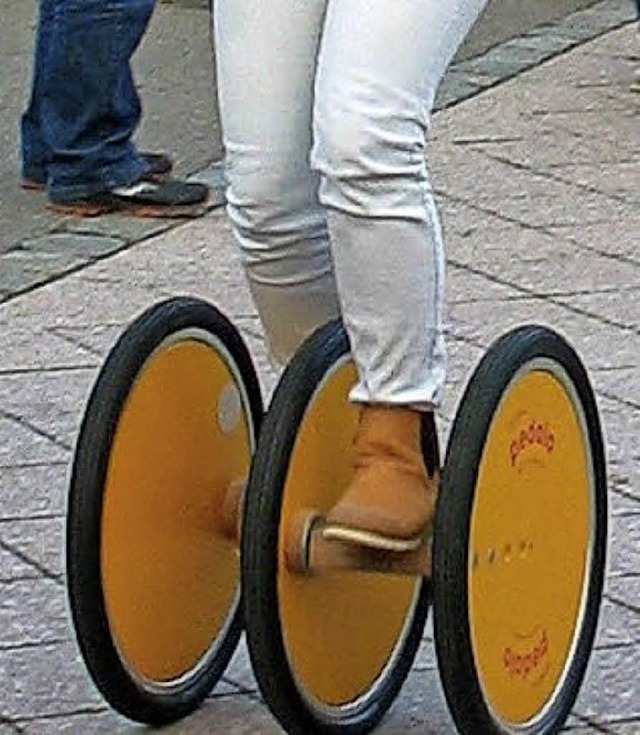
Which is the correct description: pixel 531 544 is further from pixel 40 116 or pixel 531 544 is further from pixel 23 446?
pixel 40 116

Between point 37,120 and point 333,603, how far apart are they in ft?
10.8

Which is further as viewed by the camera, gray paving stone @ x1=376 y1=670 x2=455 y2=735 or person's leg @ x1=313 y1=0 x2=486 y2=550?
gray paving stone @ x1=376 y1=670 x2=455 y2=735

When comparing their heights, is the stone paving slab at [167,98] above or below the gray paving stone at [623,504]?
above

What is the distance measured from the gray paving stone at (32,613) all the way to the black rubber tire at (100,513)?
39 centimetres

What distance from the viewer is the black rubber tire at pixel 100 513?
3514 mm

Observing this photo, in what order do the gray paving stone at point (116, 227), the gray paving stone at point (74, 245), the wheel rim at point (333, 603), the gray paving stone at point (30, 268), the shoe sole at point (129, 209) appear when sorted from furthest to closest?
1. the shoe sole at point (129, 209)
2. the gray paving stone at point (116, 227)
3. the gray paving stone at point (74, 245)
4. the gray paving stone at point (30, 268)
5. the wheel rim at point (333, 603)

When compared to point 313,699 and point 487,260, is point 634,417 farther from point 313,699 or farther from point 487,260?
point 313,699

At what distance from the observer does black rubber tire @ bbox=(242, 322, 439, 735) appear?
3.45m

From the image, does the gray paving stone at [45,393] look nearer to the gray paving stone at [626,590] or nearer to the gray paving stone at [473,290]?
the gray paving stone at [473,290]

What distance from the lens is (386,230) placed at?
3.36 meters

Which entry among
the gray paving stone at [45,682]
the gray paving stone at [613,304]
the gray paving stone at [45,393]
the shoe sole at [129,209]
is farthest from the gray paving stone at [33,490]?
the shoe sole at [129,209]

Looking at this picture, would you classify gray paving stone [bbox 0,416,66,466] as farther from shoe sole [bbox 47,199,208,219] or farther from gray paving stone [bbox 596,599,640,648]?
shoe sole [bbox 47,199,208,219]

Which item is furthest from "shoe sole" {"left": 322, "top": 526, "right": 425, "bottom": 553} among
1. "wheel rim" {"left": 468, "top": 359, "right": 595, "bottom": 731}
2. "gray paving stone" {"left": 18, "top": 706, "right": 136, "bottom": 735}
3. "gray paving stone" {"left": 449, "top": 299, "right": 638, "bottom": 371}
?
"gray paving stone" {"left": 449, "top": 299, "right": 638, "bottom": 371}

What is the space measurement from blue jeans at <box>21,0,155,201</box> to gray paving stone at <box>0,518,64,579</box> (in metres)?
2.23
